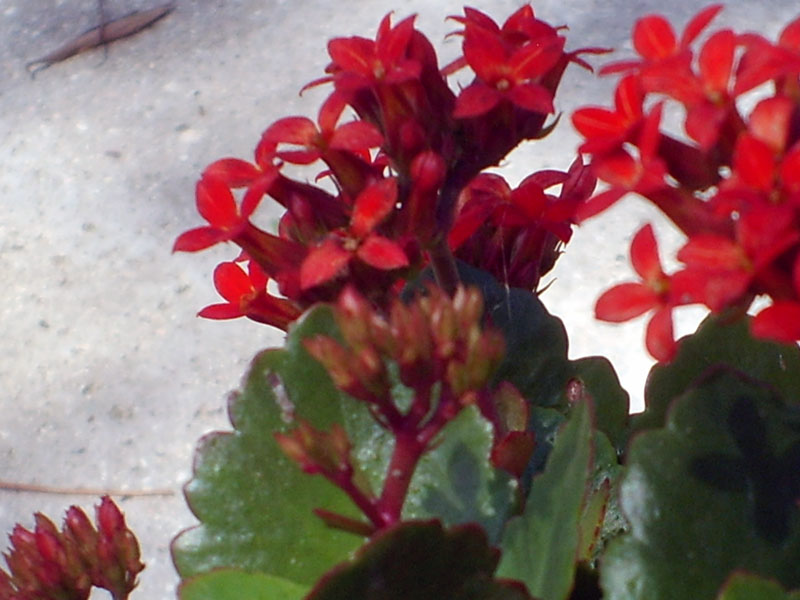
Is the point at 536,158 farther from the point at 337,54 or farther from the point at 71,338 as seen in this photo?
the point at 337,54

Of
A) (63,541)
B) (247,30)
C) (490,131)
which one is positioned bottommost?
(247,30)

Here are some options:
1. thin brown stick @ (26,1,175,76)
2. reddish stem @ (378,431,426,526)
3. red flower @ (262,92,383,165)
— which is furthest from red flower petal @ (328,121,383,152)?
thin brown stick @ (26,1,175,76)

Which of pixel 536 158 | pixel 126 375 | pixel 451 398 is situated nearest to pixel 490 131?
pixel 451 398

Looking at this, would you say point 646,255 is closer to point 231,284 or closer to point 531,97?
point 531,97

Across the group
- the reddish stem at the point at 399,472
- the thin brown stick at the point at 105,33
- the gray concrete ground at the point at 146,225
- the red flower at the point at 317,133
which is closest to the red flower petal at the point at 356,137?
the red flower at the point at 317,133

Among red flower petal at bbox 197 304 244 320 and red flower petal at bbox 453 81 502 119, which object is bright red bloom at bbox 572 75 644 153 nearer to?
red flower petal at bbox 453 81 502 119

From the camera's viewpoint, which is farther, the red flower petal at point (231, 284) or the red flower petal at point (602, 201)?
the red flower petal at point (231, 284)

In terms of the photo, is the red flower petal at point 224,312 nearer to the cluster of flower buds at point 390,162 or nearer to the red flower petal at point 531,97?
the cluster of flower buds at point 390,162
